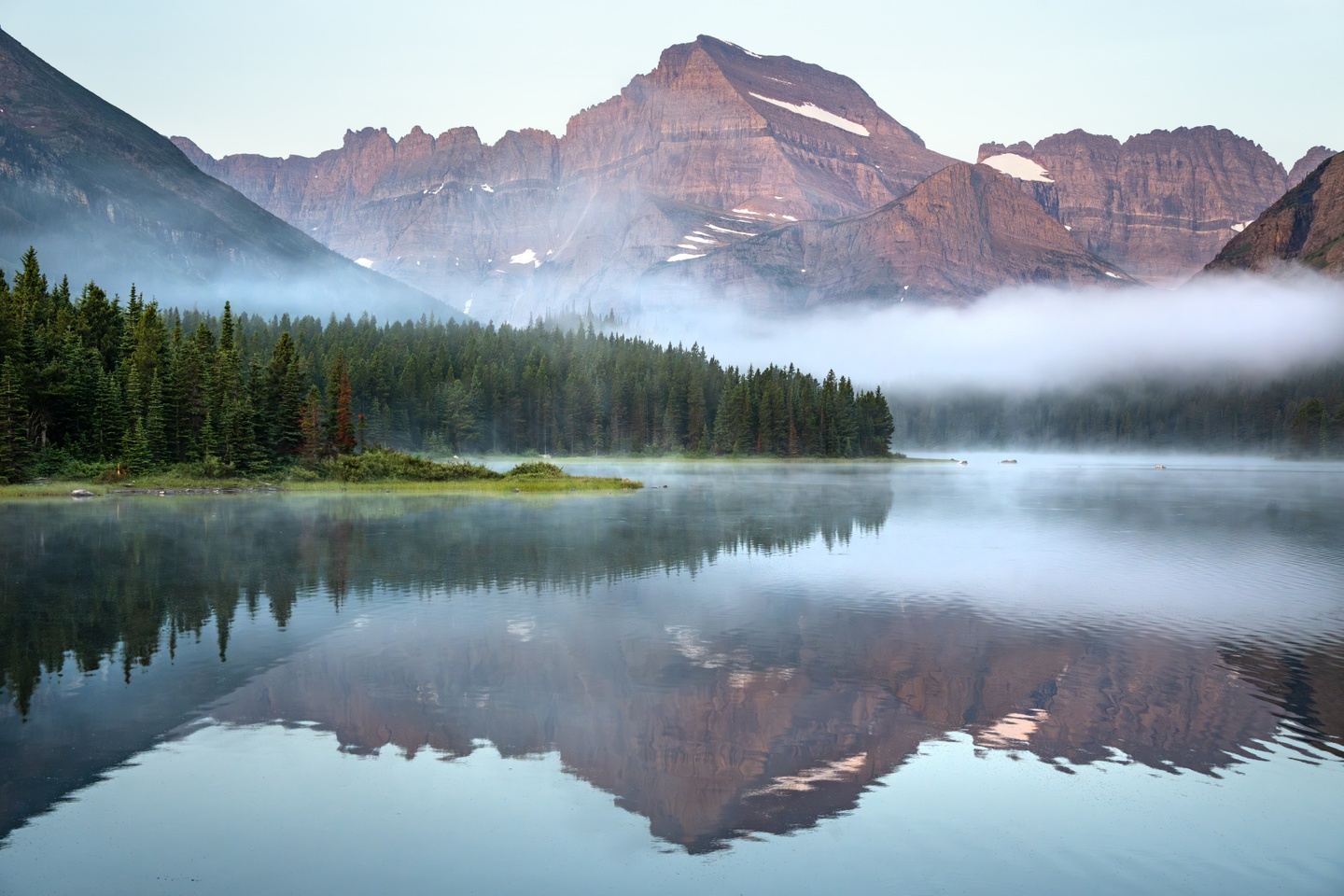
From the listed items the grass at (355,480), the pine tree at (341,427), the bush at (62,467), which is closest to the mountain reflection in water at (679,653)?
the grass at (355,480)

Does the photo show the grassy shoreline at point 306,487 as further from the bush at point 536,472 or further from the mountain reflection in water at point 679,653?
the mountain reflection in water at point 679,653

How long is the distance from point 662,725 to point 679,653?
21.9 feet

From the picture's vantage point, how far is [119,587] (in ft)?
120

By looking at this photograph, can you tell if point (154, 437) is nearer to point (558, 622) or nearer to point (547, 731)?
point (558, 622)

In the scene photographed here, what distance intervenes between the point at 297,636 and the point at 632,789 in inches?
631

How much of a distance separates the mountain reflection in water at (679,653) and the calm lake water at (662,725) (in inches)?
5.7

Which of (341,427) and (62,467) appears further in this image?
(341,427)

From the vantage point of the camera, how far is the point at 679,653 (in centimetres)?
2717

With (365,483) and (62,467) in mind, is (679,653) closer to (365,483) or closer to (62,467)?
(365,483)

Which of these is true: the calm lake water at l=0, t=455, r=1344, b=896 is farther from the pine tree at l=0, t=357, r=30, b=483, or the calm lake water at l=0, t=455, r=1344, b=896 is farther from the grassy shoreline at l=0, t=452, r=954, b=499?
the grassy shoreline at l=0, t=452, r=954, b=499

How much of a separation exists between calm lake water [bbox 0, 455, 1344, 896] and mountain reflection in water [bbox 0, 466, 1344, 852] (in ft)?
0.47

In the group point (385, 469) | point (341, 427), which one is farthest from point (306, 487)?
point (341, 427)

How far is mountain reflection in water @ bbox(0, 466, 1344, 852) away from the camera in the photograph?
18.9m

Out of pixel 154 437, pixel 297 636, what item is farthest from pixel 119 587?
pixel 154 437
